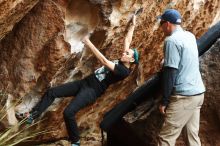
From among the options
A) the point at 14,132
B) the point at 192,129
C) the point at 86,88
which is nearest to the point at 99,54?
the point at 86,88

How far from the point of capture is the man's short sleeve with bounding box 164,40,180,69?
6848 millimetres

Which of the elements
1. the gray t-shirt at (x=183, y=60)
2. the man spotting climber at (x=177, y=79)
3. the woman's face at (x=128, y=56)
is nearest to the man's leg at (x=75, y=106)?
the woman's face at (x=128, y=56)

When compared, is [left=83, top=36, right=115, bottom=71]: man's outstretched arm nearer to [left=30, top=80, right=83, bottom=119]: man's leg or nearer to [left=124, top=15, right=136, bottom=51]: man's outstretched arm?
[left=124, top=15, right=136, bottom=51]: man's outstretched arm

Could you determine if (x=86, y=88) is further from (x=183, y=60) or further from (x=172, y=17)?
(x=172, y=17)

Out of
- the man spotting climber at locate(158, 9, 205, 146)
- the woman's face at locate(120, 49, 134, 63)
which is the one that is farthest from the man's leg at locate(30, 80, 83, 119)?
the man spotting climber at locate(158, 9, 205, 146)

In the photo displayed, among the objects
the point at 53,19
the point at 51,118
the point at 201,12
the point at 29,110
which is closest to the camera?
the point at 53,19

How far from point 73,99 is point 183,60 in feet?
5.90

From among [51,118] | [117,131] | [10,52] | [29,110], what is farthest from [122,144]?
[10,52]

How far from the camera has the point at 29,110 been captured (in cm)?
825

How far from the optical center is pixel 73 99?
25.3 ft

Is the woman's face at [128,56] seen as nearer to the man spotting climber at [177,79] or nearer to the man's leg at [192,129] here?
the man spotting climber at [177,79]

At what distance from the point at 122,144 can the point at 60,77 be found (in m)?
2.35

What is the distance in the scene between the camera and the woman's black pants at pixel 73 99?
758cm

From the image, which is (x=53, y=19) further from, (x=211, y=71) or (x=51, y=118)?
(x=211, y=71)
